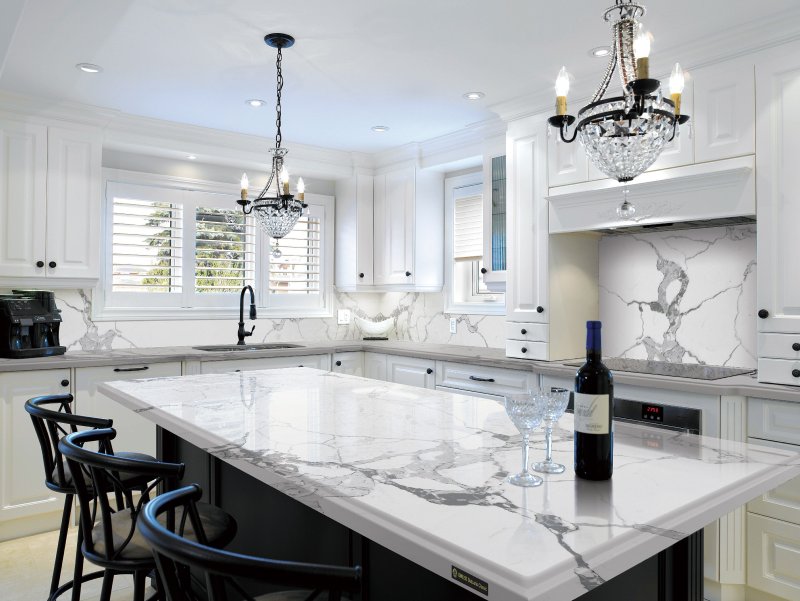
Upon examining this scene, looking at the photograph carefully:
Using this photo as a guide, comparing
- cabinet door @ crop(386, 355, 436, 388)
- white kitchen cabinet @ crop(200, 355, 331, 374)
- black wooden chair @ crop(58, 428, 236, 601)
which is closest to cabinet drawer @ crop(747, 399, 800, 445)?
cabinet door @ crop(386, 355, 436, 388)

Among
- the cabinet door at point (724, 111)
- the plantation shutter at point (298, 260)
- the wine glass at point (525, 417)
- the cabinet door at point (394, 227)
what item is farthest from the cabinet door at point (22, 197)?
the cabinet door at point (724, 111)

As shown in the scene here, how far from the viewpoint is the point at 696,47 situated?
2891 mm

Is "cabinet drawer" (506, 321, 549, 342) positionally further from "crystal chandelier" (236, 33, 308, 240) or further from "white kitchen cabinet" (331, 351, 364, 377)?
"crystal chandelier" (236, 33, 308, 240)

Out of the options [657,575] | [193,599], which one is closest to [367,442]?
[193,599]

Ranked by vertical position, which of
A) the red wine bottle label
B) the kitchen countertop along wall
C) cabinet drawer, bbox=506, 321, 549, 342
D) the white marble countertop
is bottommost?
the white marble countertop

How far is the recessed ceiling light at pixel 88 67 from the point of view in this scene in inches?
124

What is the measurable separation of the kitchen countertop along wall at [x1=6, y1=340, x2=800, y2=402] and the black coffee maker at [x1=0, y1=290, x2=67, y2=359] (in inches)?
2.5

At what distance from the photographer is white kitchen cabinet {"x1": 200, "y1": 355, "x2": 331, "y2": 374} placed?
4.00 meters

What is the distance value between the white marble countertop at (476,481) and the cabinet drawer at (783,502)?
1146mm

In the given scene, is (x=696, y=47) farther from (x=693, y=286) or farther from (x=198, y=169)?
(x=198, y=169)

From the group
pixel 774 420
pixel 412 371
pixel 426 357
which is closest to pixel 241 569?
pixel 774 420

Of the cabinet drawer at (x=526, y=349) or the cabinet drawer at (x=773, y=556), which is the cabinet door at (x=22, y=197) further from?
the cabinet drawer at (x=773, y=556)

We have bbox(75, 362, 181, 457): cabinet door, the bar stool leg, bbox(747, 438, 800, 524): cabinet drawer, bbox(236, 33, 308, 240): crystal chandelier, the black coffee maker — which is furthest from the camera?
bbox(75, 362, 181, 457): cabinet door

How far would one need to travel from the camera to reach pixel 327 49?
2.98m
